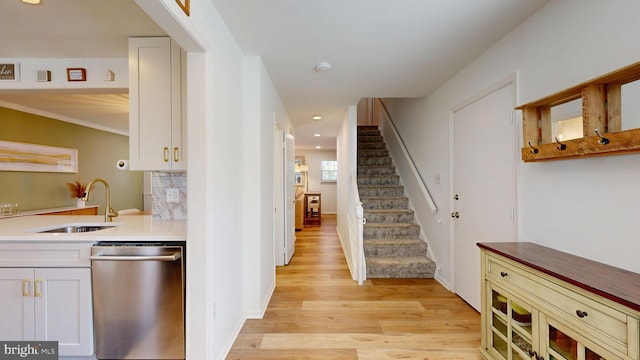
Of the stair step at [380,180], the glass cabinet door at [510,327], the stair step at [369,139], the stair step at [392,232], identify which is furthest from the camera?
the stair step at [369,139]

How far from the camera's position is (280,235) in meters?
3.72

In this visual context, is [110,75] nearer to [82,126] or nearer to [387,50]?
[387,50]

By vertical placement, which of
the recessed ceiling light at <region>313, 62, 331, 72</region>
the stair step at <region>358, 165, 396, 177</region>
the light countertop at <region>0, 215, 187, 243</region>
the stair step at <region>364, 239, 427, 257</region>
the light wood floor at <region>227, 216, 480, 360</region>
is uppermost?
the recessed ceiling light at <region>313, 62, 331, 72</region>

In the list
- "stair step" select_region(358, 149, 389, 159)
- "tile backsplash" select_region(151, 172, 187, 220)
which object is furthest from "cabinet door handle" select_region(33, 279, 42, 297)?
"stair step" select_region(358, 149, 389, 159)

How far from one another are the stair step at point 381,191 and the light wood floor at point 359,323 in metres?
1.58

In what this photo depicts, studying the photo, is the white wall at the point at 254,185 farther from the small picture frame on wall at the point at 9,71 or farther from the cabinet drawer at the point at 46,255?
the small picture frame on wall at the point at 9,71

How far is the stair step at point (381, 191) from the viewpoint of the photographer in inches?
176

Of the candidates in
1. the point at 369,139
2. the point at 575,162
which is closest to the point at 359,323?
the point at 575,162

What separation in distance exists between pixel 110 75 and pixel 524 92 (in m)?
3.38

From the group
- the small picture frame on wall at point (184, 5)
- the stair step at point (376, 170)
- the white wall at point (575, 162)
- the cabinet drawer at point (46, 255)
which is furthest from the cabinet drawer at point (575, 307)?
the stair step at point (376, 170)

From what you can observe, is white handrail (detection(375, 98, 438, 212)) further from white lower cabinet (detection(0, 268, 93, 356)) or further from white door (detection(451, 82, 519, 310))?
white lower cabinet (detection(0, 268, 93, 356))

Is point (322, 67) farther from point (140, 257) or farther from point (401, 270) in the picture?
point (401, 270)

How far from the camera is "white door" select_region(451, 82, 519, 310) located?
2.04 metres

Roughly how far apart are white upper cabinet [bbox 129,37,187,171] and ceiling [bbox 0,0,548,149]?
0.66ft
